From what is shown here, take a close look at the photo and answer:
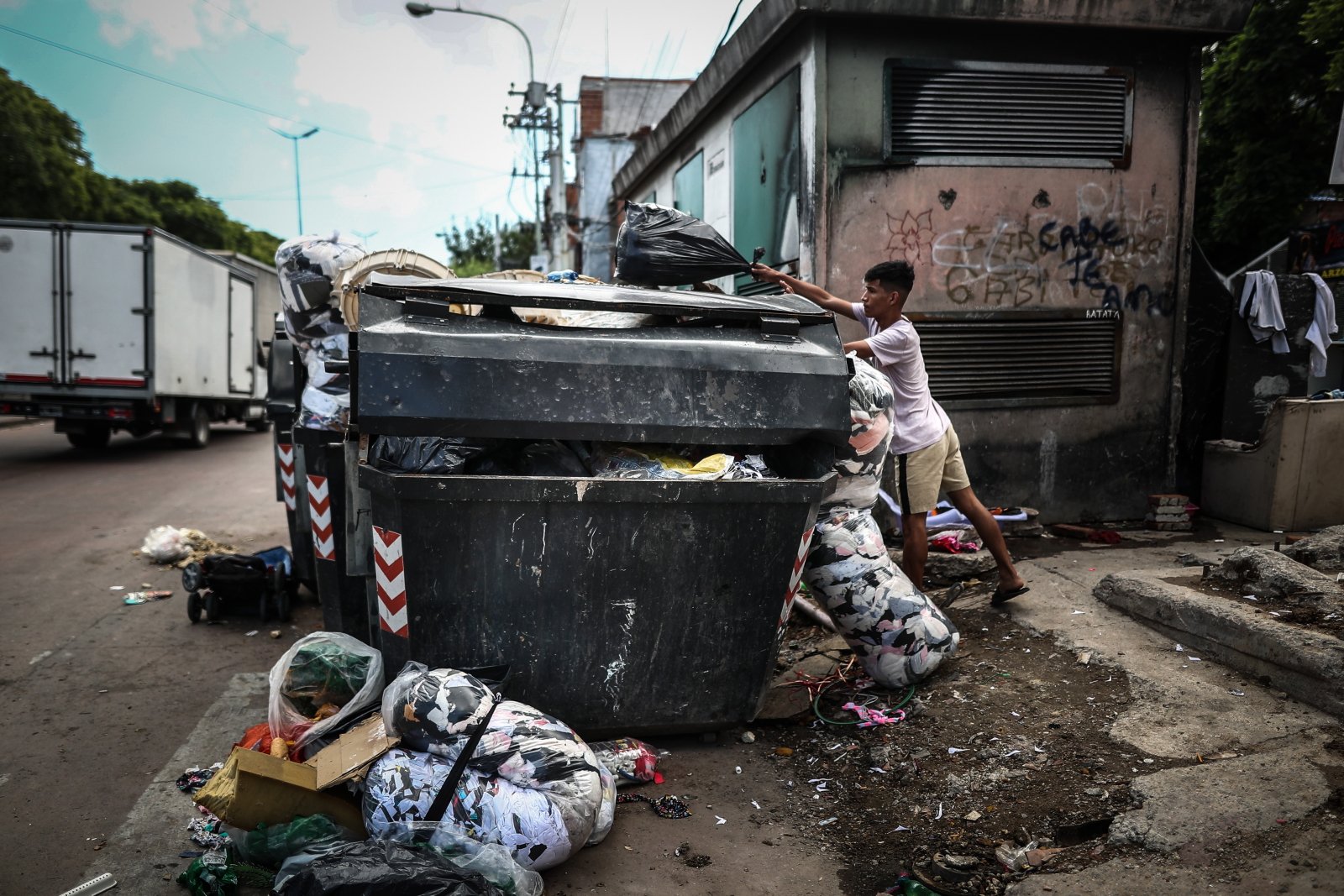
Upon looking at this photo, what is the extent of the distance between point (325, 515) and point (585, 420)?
1860mm

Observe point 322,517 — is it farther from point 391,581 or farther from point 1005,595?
point 1005,595

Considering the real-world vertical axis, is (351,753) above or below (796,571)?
below

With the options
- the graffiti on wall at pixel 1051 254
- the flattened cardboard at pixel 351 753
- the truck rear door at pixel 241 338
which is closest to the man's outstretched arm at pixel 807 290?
the graffiti on wall at pixel 1051 254

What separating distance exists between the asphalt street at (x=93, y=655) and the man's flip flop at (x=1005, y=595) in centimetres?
345

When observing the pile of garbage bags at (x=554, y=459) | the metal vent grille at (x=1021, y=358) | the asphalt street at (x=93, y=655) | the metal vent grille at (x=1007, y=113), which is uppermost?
the metal vent grille at (x=1007, y=113)

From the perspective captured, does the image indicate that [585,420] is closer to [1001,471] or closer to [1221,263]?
[1001,471]

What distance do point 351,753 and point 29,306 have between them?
1080cm

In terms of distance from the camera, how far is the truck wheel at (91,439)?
477 inches

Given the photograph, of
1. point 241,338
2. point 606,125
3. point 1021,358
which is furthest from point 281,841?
point 606,125

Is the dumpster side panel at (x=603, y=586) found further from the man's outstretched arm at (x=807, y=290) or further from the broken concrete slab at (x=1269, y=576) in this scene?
the broken concrete slab at (x=1269, y=576)

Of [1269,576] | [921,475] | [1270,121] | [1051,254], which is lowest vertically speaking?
[1269,576]

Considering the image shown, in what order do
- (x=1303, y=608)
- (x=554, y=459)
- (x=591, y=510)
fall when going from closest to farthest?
(x=591, y=510) < (x=554, y=459) < (x=1303, y=608)

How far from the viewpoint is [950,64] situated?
18.9 ft

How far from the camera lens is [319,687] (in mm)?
2998
